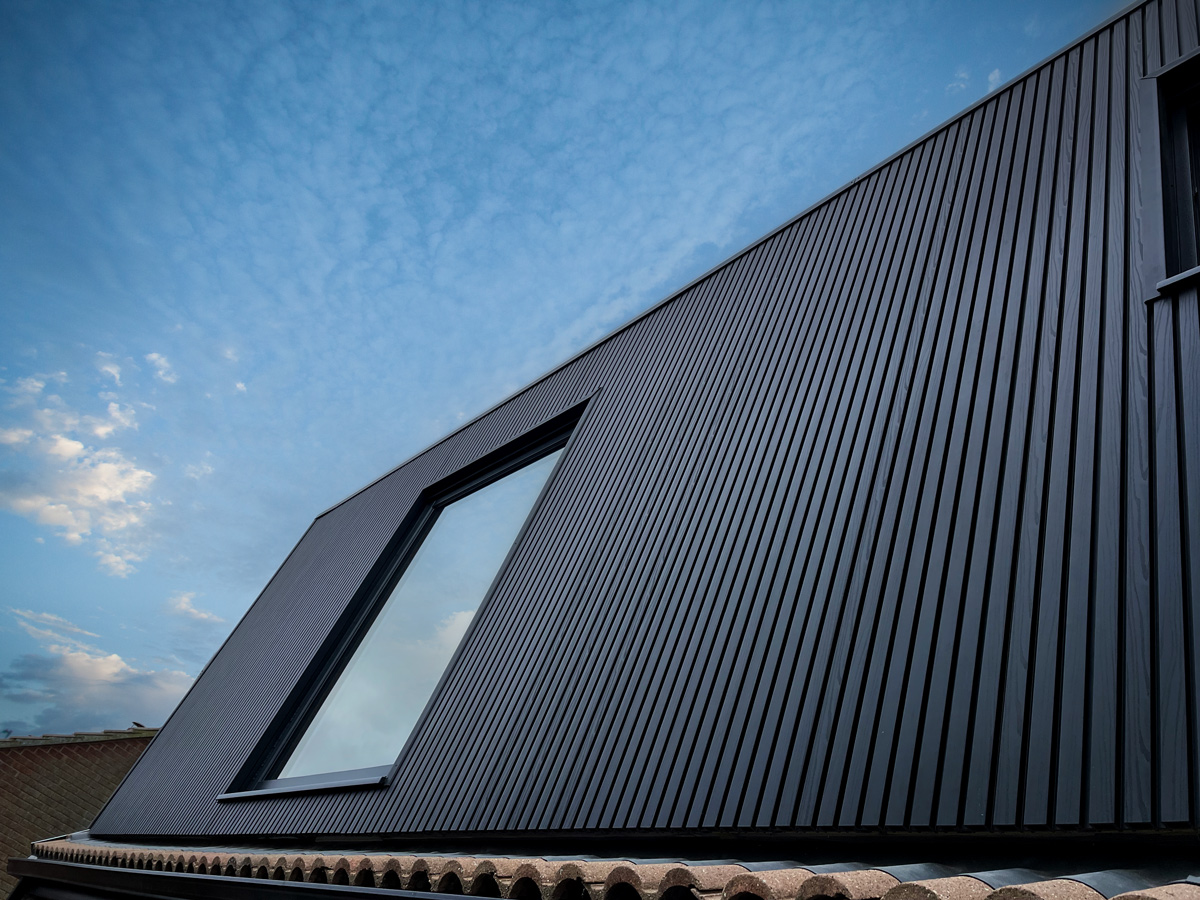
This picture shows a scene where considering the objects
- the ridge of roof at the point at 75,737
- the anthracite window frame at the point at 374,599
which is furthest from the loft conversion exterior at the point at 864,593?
the ridge of roof at the point at 75,737

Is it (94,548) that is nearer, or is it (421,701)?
(421,701)

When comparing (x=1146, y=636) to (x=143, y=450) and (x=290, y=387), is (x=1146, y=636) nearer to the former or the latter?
(x=290, y=387)

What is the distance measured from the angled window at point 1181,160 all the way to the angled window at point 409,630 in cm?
408

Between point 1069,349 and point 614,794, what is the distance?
2.33 m

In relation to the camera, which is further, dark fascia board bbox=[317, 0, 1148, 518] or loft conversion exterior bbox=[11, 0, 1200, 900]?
dark fascia board bbox=[317, 0, 1148, 518]

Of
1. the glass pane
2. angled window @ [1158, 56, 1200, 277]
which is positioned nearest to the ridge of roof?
the glass pane

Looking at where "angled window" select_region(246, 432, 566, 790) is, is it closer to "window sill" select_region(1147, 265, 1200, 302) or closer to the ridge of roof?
"window sill" select_region(1147, 265, 1200, 302)

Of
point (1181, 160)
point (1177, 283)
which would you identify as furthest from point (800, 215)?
point (1177, 283)

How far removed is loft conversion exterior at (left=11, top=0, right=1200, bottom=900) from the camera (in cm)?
168

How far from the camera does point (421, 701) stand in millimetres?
4777

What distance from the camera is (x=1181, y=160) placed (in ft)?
9.16

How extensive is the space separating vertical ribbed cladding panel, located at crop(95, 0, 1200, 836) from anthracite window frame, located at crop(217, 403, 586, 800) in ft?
1.15

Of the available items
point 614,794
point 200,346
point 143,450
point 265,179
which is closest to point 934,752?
point 614,794

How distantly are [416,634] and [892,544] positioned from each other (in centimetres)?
415
